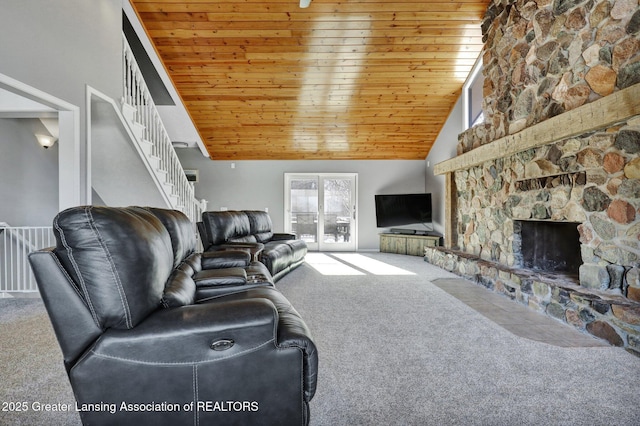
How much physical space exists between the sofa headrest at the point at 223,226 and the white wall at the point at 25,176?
2637 millimetres

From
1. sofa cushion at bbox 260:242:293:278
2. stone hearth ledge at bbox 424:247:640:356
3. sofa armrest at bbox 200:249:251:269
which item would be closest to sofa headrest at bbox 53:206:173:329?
sofa armrest at bbox 200:249:251:269

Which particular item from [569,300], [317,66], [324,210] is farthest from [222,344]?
[324,210]

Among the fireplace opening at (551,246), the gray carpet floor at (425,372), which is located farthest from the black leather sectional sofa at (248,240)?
the fireplace opening at (551,246)

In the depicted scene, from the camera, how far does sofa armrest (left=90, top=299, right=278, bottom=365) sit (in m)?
1.24

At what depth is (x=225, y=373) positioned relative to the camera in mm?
1285

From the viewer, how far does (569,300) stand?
282 cm

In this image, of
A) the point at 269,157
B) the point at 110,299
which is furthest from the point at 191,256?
the point at 269,157

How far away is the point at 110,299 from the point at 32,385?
125 cm

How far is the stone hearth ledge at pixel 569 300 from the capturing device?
7.77ft

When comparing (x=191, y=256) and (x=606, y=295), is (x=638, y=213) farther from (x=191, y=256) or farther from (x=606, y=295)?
(x=191, y=256)

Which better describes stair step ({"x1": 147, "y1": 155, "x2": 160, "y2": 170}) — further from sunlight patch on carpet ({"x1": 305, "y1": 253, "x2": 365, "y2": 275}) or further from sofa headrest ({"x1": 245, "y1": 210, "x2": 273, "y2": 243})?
sunlight patch on carpet ({"x1": 305, "y1": 253, "x2": 365, "y2": 275})

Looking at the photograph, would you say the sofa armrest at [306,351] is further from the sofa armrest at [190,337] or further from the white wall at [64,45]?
the white wall at [64,45]

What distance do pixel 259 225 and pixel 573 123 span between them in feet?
13.2

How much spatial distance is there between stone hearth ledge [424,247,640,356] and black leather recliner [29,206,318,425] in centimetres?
233
